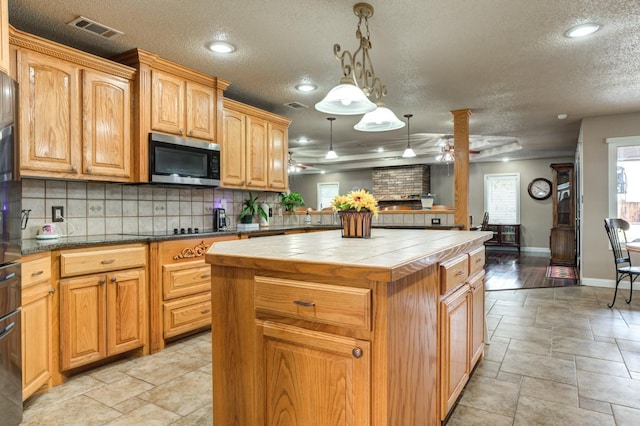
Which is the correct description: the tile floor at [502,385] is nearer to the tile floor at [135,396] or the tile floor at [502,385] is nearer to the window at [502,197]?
the tile floor at [135,396]

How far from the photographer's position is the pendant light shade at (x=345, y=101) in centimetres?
212

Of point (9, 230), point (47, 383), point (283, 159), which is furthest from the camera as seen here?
point (283, 159)

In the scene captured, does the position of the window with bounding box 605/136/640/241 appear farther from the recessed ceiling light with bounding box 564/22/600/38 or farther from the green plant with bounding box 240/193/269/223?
the green plant with bounding box 240/193/269/223

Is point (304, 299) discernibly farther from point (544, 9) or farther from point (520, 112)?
point (520, 112)

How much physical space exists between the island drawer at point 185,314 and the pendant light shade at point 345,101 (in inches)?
75.9

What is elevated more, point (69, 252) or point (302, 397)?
point (69, 252)

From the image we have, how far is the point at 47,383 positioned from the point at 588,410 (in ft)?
10.4

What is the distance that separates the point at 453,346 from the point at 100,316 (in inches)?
89.7

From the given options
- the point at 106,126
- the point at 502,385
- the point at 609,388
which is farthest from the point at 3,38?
the point at 609,388

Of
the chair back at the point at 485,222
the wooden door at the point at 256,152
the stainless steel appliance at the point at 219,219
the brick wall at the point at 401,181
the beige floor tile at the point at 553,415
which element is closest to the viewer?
the beige floor tile at the point at 553,415

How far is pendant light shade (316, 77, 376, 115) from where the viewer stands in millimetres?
2117

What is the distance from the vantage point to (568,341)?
10.2 feet

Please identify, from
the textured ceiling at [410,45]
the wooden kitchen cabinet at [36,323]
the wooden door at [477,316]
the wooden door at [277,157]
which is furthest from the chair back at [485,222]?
the wooden kitchen cabinet at [36,323]

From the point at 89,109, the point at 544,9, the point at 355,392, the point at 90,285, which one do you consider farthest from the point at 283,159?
the point at 355,392
